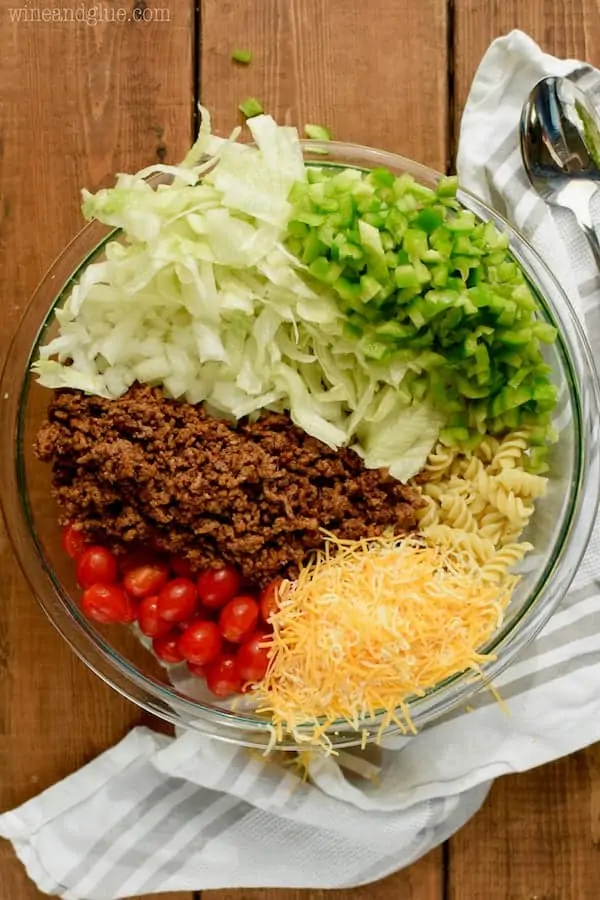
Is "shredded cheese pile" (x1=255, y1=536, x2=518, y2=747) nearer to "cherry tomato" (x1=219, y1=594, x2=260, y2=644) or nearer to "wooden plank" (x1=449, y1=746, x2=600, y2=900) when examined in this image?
"cherry tomato" (x1=219, y1=594, x2=260, y2=644)

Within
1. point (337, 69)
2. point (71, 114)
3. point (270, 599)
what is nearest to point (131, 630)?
point (270, 599)

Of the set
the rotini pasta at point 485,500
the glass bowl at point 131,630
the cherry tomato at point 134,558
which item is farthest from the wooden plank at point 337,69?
the cherry tomato at point 134,558

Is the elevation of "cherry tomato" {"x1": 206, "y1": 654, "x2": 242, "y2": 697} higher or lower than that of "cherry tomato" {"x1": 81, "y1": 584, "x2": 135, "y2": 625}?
lower

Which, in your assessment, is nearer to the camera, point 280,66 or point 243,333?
point 243,333

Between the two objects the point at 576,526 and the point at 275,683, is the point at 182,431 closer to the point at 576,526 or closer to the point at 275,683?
the point at 275,683

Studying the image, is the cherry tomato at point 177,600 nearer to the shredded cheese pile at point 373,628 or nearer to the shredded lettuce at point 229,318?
the shredded cheese pile at point 373,628

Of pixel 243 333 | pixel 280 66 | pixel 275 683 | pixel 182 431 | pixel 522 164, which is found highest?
pixel 280 66

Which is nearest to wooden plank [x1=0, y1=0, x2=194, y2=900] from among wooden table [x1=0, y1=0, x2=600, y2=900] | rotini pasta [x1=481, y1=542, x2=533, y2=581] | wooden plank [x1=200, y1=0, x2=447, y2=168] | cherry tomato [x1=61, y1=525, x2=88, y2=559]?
wooden table [x1=0, y1=0, x2=600, y2=900]

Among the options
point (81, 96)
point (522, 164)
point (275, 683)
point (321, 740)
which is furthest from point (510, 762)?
point (81, 96)
